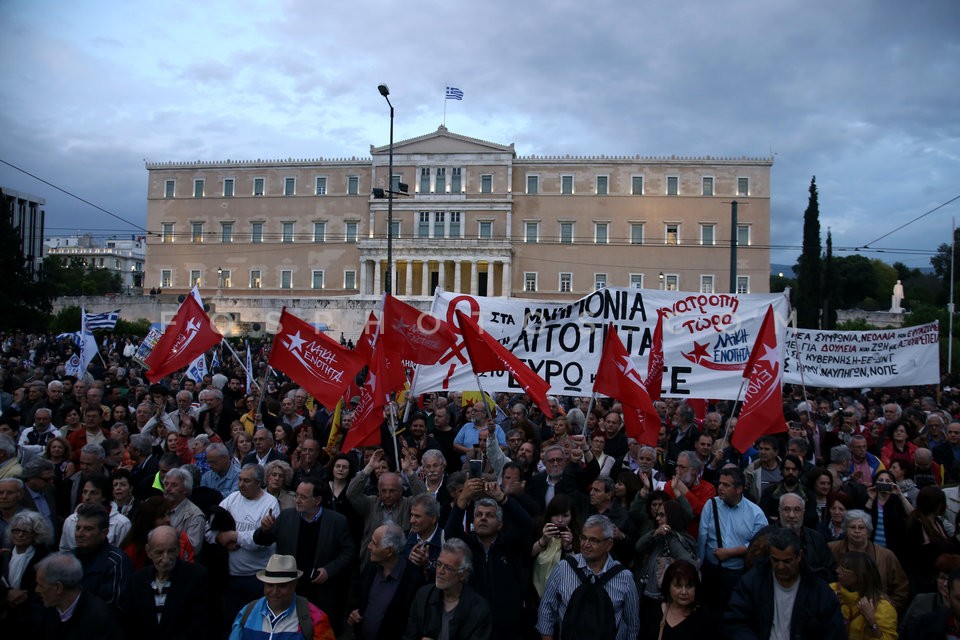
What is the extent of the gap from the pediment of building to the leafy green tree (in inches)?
989

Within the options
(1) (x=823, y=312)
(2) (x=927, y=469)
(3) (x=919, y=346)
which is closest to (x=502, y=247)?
(1) (x=823, y=312)

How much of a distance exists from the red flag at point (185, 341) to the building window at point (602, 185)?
5034 centimetres

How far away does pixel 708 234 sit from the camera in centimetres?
5734

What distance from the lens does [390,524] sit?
15.9ft

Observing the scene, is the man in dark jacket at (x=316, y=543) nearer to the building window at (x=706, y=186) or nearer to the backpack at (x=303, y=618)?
the backpack at (x=303, y=618)

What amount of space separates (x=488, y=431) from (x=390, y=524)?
1.97m

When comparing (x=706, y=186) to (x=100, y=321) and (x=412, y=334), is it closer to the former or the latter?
(x=100, y=321)

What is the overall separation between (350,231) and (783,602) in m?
57.7

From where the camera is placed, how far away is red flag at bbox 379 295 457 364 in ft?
26.3

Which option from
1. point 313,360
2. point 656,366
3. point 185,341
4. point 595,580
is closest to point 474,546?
point 595,580

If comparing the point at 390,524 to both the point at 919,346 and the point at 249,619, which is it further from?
the point at 919,346

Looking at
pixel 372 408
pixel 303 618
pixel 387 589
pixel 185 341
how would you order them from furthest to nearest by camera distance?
pixel 185 341 < pixel 372 408 < pixel 387 589 < pixel 303 618

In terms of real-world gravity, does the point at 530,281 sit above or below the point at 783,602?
above

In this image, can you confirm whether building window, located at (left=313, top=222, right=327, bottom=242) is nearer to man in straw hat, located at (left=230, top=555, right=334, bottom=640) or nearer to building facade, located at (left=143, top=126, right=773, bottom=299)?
A: building facade, located at (left=143, top=126, right=773, bottom=299)
